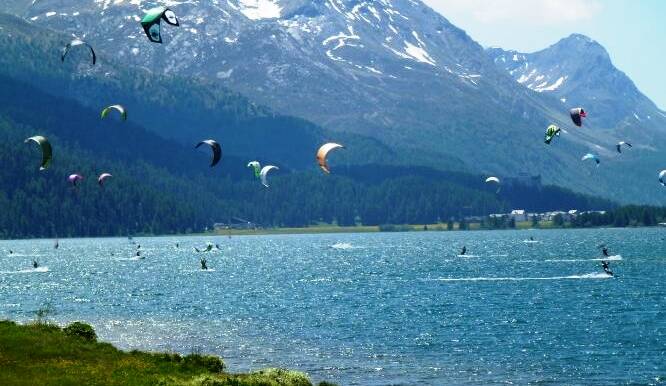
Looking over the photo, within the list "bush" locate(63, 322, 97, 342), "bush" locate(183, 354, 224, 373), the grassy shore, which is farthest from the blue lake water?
the grassy shore

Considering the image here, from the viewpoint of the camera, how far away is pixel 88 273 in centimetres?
18462

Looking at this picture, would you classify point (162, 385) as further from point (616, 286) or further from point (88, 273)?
point (88, 273)

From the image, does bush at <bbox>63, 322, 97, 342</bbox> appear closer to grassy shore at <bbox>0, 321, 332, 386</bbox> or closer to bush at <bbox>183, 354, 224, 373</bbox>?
grassy shore at <bbox>0, 321, 332, 386</bbox>

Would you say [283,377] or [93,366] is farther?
[93,366]

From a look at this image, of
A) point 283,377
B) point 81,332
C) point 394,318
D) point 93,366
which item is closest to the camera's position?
point 283,377

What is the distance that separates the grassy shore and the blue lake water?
10.1 metres

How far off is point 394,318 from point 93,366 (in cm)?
5073

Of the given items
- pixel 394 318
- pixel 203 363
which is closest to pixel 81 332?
pixel 203 363

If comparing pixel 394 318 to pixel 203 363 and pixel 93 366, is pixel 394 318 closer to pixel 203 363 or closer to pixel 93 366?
pixel 203 363

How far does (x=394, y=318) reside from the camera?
4094 inches

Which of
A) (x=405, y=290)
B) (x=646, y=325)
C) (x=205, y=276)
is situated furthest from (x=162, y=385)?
(x=205, y=276)

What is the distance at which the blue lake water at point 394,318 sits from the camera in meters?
71.6

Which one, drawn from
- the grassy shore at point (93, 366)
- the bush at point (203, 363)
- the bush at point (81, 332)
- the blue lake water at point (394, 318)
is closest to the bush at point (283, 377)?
the grassy shore at point (93, 366)

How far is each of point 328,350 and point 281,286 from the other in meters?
70.5
